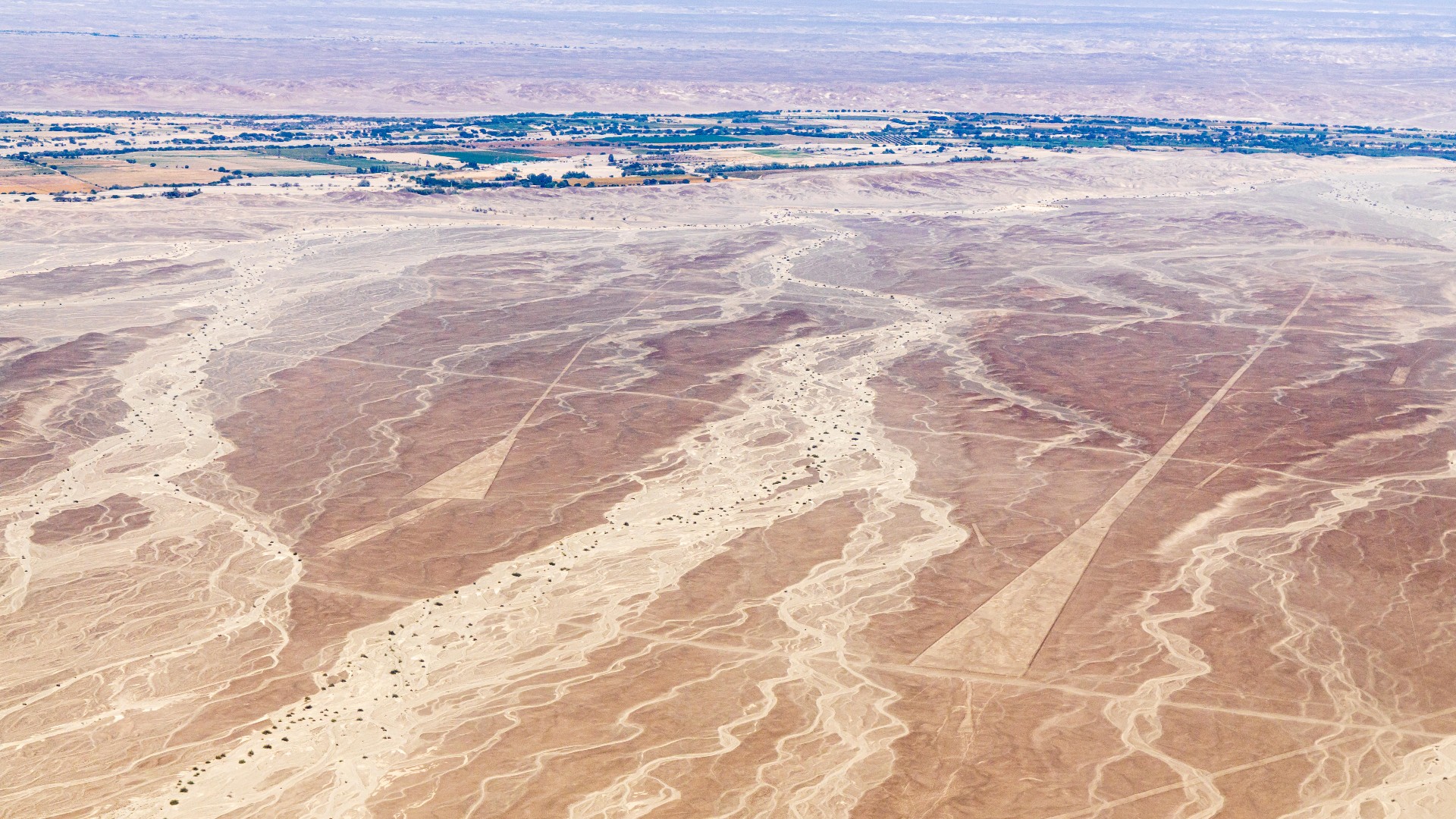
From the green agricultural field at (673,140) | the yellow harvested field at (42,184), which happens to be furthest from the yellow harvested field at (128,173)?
the green agricultural field at (673,140)

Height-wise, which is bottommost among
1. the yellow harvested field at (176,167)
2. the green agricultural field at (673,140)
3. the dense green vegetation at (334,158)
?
the yellow harvested field at (176,167)

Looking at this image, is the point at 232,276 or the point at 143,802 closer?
the point at 143,802

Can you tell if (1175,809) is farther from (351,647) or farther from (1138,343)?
(1138,343)

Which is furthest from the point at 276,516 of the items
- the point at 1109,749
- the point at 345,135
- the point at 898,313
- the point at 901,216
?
the point at 345,135

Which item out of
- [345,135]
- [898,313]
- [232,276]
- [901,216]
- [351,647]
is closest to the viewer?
[351,647]

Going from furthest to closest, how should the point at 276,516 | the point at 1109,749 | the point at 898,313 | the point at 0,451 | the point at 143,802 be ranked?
the point at 898,313 < the point at 0,451 < the point at 276,516 < the point at 1109,749 < the point at 143,802

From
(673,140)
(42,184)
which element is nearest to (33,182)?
(42,184)

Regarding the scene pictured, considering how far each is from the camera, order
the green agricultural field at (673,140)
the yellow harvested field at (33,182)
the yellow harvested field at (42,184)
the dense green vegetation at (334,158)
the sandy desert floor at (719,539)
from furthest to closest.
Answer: the green agricultural field at (673,140) → the dense green vegetation at (334,158) → the yellow harvested field at (33,182) → the yellow harvested field at (42,184) → the sandy desert floor at (719,539)

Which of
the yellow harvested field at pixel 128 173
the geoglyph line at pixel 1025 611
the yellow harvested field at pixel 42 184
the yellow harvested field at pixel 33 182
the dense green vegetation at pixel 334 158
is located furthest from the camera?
the dense green vegetation at pixel 334 158

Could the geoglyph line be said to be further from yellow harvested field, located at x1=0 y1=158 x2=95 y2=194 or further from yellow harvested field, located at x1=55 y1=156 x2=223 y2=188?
yellow harvested field, located at x1=55 y1=156 x2=223 y2=188

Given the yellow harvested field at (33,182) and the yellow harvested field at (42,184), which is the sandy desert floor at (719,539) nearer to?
the yellow harvested field at (42,184)
